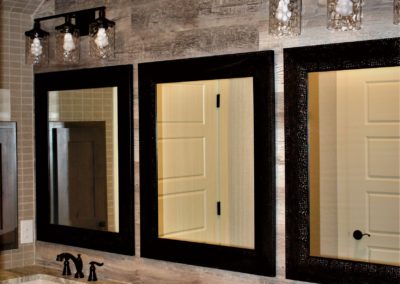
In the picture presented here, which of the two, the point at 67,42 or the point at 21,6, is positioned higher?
the point at 21,6

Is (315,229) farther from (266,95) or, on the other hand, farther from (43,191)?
(43,191)

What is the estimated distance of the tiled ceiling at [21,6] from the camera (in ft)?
Result: 10.6

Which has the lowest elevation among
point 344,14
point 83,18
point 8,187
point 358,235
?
point 358,235

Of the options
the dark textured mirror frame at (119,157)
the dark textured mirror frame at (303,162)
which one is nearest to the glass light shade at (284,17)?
the dark textured mirror frame at (303,162)

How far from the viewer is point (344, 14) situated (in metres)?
2.17

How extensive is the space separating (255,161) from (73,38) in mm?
1062

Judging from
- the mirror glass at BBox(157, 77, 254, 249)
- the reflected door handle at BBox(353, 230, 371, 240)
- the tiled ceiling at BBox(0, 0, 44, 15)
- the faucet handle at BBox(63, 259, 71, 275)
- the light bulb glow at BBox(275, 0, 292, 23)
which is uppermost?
the tiled ceiling at BBox(0, 0, 44, 15)

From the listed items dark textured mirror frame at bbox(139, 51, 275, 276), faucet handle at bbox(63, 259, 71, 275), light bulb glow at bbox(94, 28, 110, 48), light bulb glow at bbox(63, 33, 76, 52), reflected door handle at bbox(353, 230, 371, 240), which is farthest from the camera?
faucet handle at bbox(63, 259, 71, 275)

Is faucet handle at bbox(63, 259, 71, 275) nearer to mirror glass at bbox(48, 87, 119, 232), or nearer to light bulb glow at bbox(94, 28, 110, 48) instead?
mirror glass at bbox(48, 87, 119, 232)

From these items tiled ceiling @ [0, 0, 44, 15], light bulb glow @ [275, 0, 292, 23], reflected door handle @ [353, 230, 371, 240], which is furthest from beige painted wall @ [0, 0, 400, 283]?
reflected door handle @ [353, 230, 371, 240]

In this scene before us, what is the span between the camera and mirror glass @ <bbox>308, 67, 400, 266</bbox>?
2207 millimetres

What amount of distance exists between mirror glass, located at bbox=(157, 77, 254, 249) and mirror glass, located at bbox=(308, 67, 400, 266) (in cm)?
29

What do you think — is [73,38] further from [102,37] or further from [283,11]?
[283,11]

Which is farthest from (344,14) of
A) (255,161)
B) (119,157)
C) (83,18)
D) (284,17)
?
(83,18)
